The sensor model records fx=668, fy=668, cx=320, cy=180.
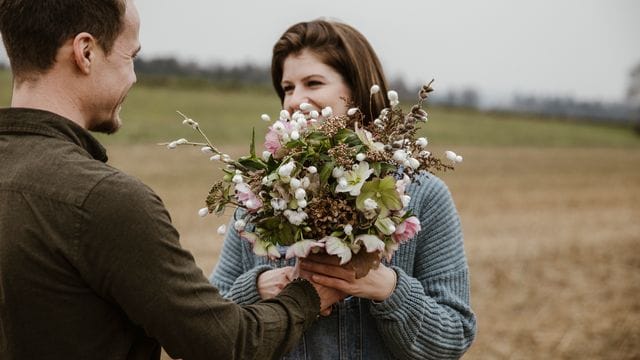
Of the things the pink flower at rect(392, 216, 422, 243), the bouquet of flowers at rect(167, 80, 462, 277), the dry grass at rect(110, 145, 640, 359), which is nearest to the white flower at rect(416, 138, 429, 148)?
the bouquet of flowers at rect(167, 80, 462, 277)

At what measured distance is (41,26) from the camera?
1.92 m

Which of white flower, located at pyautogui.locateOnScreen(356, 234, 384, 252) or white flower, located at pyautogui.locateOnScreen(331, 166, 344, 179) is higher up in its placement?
white flower, located at pyautogui.locateOnScreen(331, 166, 344, 179)

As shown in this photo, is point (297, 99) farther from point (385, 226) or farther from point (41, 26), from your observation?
point (41, 26)

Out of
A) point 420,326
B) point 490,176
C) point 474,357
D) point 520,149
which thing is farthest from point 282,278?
point 520,149

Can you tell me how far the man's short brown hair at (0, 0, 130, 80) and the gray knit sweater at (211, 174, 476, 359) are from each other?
3.87 ft

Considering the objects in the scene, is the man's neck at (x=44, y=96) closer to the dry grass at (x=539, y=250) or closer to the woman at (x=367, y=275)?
the woman at (x=367, y=275)

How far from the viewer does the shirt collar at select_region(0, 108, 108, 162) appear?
6.40 feet

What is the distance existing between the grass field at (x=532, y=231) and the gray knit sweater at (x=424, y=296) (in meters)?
4.63

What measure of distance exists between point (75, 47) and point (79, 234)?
1.86 ft

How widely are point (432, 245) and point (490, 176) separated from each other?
2197 cm

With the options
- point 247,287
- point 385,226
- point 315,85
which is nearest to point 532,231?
point 315,85

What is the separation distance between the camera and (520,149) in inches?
1550

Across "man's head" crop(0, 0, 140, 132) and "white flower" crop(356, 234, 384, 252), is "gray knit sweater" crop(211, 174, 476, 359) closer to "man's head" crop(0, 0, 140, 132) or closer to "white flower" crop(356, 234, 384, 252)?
"white flower" crop(356, 234, 384, 252)

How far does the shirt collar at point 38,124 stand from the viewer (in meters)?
1.95
